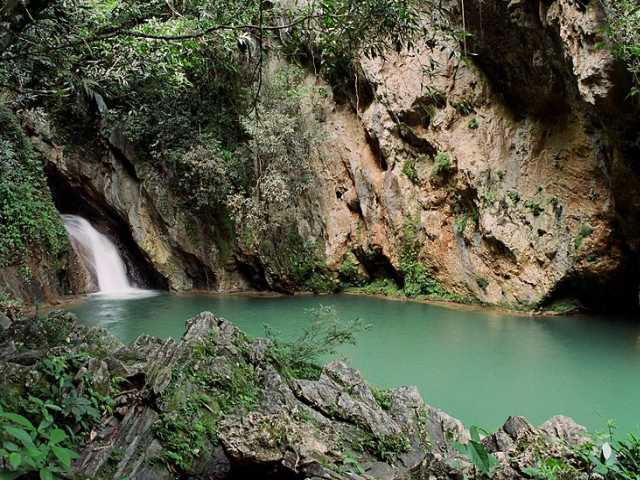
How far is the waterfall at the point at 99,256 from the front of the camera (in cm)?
1436

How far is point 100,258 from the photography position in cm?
1495

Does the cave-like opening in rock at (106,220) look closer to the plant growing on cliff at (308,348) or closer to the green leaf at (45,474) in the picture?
the plant growing on cliff at (308,348)

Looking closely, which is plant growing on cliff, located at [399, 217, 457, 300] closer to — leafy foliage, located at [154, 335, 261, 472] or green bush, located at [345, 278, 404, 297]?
green bush, located at [345, 278, 404, 297]

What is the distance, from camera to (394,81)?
39.4ft

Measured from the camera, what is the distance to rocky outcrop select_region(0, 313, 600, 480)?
2.19 metres

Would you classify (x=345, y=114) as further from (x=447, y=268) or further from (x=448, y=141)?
(x=447, y=268)

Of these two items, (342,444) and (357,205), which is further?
(357,205)

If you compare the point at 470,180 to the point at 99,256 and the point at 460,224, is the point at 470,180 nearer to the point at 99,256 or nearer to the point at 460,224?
the point at 460,224

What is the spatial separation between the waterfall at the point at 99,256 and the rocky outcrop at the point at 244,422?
11.4 m

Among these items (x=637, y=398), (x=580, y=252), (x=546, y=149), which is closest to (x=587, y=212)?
(x=580, y=252)

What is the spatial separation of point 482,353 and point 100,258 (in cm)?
1295

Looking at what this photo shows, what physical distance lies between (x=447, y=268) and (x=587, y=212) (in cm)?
361

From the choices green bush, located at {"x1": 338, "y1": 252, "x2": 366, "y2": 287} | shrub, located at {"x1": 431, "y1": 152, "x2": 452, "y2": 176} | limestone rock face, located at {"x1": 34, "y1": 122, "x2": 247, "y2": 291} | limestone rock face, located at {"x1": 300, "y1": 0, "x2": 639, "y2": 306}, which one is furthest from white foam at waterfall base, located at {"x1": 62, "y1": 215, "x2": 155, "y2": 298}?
shrub, located at {"x1": 431, "y1": 152, "x2": 452, "y2": 176}

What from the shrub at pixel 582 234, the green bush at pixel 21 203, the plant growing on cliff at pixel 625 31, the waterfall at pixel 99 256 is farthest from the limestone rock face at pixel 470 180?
the green bush at pixel 21 203
